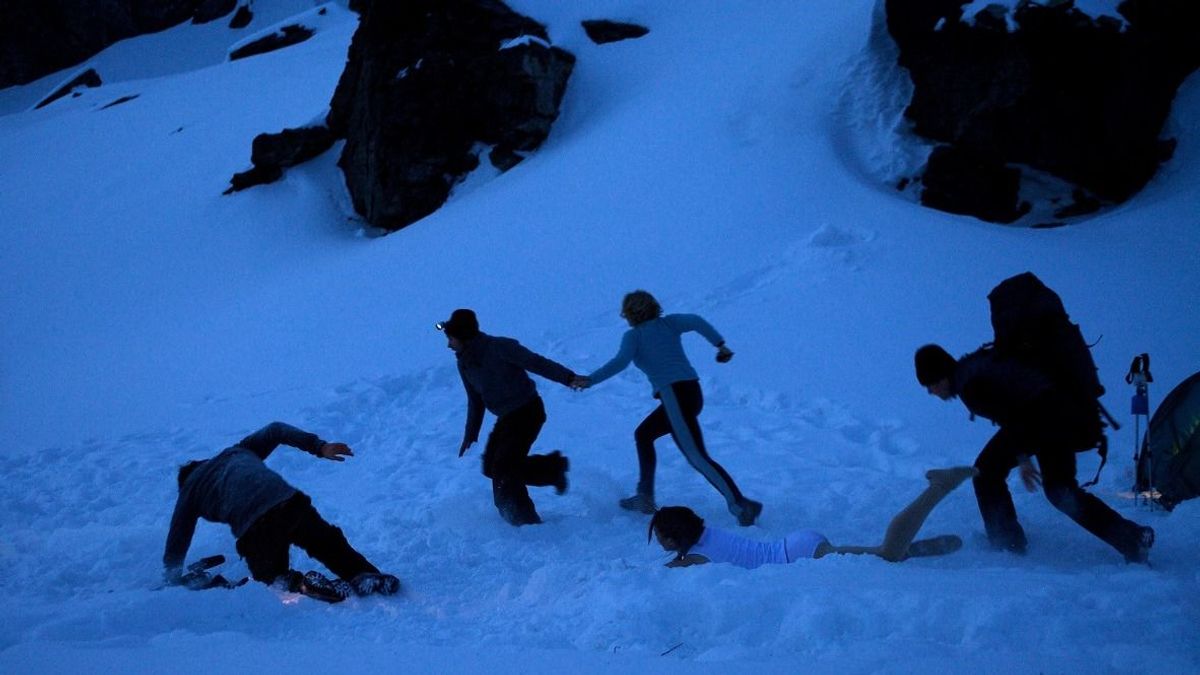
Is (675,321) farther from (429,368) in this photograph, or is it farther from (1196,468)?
(429,368)

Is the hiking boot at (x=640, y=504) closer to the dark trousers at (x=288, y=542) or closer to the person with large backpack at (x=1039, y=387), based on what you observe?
the dark trousers at (x=288, y=542)

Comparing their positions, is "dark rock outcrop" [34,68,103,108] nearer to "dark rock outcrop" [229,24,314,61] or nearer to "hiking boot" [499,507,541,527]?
"dark rock outcrop" [229,24,314,61]

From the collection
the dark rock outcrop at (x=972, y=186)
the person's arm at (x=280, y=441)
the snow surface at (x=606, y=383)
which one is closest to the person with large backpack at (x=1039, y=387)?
the snow surface at (x=606, y=383)

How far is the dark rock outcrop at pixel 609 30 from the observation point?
1881cm

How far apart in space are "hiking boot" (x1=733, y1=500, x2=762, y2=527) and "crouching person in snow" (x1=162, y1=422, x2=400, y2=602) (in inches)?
83.2

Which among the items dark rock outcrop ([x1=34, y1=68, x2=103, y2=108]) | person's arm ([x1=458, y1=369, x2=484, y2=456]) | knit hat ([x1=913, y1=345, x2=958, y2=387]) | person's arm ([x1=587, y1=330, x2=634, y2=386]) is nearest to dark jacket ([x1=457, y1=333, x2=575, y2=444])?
person's arm ([x1=458, y1=369, x2=484, y2=456])

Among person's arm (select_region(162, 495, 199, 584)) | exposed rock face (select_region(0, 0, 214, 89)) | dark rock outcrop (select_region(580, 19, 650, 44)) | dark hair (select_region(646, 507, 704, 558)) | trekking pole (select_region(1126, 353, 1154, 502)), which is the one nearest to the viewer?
dark hair (select_region(646, 507, 704, 558))

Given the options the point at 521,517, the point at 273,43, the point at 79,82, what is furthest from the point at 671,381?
the point at 79,82

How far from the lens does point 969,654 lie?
7.80 feet

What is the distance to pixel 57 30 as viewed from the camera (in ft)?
164

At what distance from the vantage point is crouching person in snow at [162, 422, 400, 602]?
416 cm

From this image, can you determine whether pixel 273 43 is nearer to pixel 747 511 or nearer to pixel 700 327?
pixel 700 327

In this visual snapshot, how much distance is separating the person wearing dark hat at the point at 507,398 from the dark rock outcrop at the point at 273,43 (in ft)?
118

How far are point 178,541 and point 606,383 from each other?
4993mm
